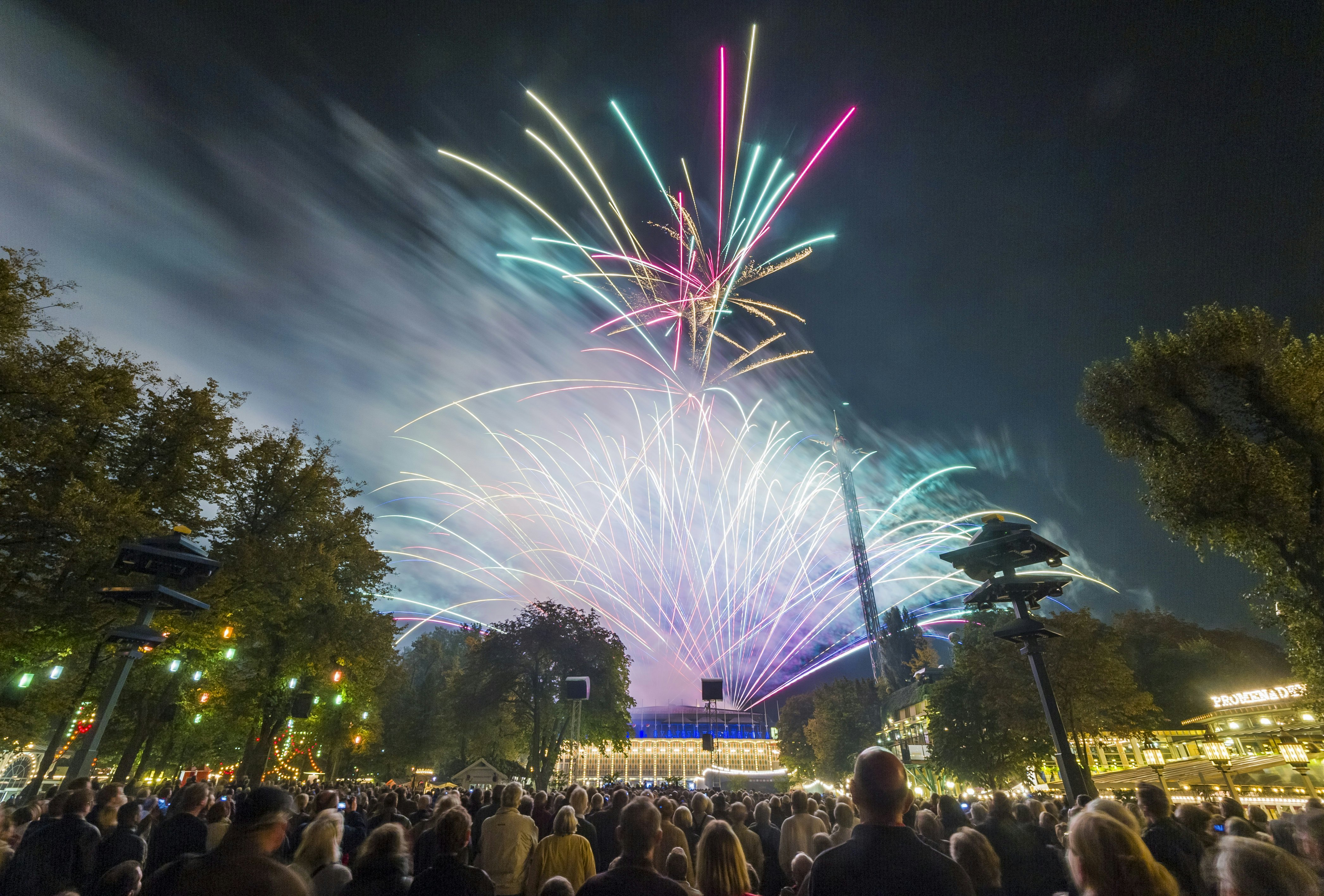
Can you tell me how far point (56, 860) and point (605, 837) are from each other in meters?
6.18

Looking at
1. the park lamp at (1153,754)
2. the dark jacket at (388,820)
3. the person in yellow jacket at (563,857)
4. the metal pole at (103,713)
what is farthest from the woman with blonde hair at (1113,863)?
the park lamp at (1153,754)

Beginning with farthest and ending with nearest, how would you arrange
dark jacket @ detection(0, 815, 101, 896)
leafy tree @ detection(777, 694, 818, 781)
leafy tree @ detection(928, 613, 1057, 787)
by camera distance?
1. leafy tree @ detection(777, 694, 818, 781)
2. leafy tree @ detection(928, 613, 1057, 787)
3. dark jacket @ detection(0, 815, 101, 896)

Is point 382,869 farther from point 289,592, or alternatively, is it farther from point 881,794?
point 289,592

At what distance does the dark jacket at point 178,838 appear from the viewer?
5855 mm

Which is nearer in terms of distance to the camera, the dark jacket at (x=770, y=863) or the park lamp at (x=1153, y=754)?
the dark jacket at (x=770, y=863)

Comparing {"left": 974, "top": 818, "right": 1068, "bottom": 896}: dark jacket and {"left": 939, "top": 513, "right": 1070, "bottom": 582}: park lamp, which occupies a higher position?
{"left": 939, "top": 513, "right": 1070, "bottom": 582}: park lamp

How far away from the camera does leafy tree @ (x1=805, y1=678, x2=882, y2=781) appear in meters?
66.8

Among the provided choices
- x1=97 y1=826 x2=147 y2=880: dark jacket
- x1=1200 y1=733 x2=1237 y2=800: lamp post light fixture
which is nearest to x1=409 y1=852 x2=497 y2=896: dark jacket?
x1=97 y1=826 x2=147 y2=880: dark jacket

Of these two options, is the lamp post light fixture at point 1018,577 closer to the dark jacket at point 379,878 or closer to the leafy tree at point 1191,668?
the dark jacket at point 379,878

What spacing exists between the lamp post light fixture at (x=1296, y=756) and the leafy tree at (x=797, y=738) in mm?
52010

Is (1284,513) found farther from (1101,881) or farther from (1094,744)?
(1094,744)

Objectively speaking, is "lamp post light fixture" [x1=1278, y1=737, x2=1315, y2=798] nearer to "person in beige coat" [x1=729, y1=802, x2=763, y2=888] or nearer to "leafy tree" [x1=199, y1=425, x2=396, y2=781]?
"person in beige coat" [x1=729, y1=802, x2=763, y2=888]

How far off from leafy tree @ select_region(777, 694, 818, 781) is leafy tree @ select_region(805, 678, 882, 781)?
228 centimetres

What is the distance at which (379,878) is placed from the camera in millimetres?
3746
